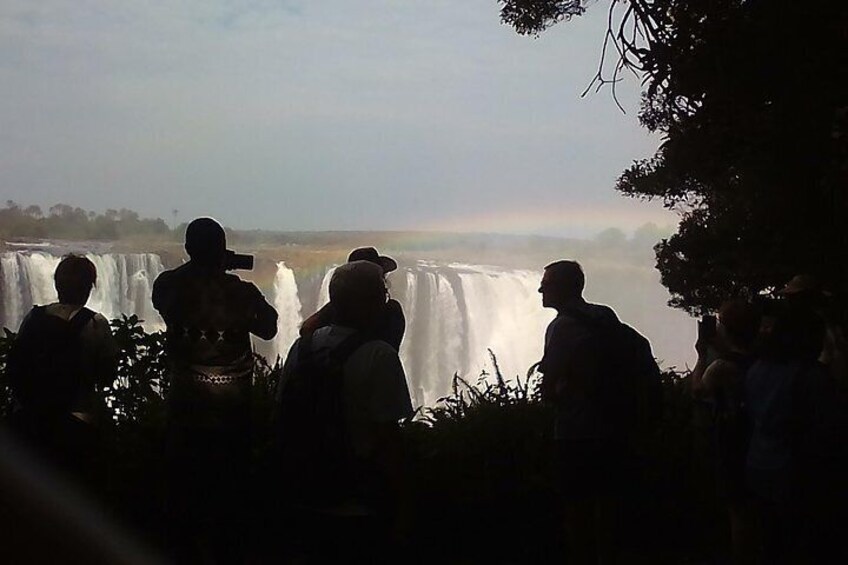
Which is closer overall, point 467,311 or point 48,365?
point 48,365

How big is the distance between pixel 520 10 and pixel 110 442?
3.84 m

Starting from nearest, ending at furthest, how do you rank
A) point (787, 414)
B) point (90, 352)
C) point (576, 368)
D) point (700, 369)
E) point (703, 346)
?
point (787, 414) → point (90, 352) → point (576, 368) → point (700, 369) → point (703, 346)

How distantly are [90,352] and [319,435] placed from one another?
1.24 metres

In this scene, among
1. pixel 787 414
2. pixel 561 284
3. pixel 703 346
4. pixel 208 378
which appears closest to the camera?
pixel 787 414

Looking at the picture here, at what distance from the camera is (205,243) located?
11.3ft

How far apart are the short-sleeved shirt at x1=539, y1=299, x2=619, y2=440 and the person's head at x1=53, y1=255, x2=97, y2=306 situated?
1691mm

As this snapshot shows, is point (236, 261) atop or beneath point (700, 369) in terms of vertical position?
atop

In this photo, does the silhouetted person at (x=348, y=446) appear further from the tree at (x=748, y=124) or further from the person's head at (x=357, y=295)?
the tree at (x=748, y=124)

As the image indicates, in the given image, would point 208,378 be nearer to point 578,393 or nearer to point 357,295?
point 357,295

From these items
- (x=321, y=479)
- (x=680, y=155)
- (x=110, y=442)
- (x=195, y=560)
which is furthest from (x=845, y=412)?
(x=680, y=155)

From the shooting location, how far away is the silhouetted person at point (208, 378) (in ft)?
11.2

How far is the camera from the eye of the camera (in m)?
3.51

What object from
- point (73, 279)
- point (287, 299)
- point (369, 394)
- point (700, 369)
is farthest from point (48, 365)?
point (287, 299)

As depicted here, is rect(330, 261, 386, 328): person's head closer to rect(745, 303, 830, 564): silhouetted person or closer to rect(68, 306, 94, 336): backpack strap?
rect(68, 306, 94, 336): backpack strap
